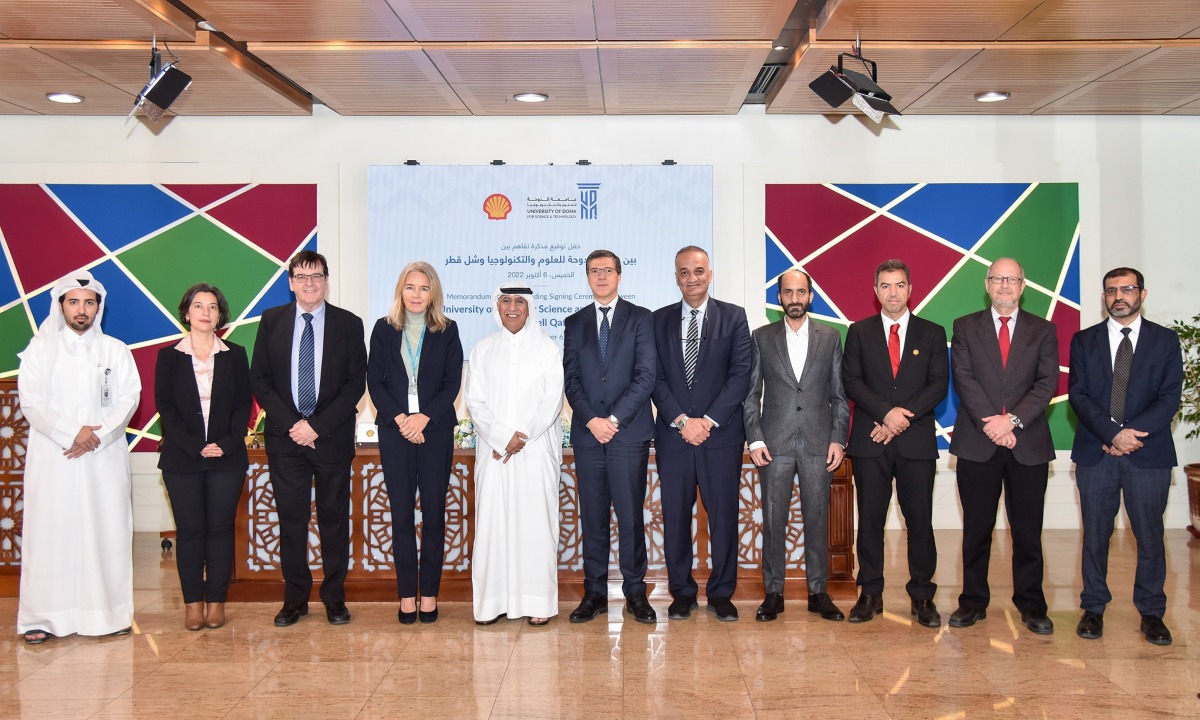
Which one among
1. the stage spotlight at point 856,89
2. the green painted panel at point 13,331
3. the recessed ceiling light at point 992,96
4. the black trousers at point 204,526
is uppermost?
the recessed ceiling light at point 992,96

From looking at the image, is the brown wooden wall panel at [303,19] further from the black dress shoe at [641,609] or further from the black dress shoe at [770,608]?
the black dress shoe at [770,608]

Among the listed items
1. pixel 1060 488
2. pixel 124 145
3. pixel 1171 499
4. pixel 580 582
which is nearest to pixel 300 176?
pixel 124 145

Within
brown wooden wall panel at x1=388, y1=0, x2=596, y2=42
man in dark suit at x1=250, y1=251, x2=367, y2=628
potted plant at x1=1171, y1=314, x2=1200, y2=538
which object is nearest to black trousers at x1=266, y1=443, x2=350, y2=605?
man in dark suit at x1=250, y1=251, x2=367, y2=628

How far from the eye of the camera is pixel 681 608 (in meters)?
4.93

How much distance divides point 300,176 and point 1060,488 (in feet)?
22.1

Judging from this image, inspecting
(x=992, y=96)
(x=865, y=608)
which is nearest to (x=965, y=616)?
(x=865, y=608)

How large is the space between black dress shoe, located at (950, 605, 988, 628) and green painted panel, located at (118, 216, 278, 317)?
5726mm

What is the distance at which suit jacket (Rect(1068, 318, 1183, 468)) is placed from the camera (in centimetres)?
448

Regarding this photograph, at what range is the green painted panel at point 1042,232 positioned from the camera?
764 centimetres

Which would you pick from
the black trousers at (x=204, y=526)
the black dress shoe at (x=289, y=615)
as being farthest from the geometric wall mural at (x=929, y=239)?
the black trousers at (x=204, y=526)

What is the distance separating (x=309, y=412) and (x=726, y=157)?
4.29 meters

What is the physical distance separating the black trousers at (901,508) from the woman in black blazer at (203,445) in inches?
127

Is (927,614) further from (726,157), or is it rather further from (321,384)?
(726,157)

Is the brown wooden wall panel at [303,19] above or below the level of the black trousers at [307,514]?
above
